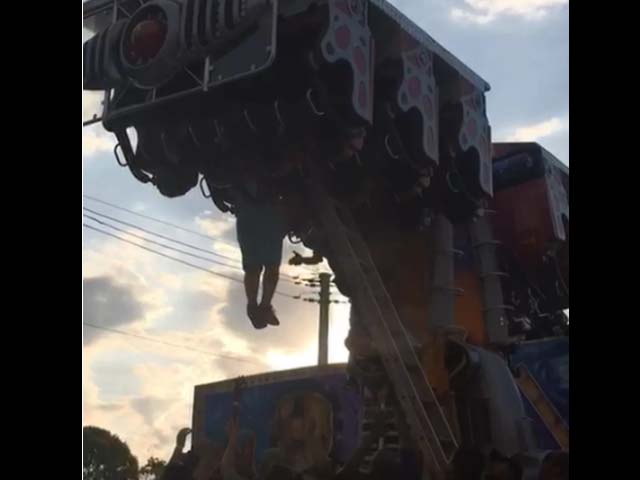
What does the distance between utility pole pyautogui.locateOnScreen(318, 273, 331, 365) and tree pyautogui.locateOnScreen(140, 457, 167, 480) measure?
0.97 metres

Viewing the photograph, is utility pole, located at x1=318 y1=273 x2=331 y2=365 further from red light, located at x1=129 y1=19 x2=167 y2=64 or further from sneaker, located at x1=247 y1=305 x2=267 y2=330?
red light, located at x1=129 y1=19 x2=167 y2=64

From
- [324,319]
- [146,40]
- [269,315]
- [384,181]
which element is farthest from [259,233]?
[146,40]

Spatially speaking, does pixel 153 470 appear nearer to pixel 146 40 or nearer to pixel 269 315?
pixel 269 315

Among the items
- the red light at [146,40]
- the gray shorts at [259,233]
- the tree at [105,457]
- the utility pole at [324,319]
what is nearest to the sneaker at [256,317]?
the gray shorts at [259,233]

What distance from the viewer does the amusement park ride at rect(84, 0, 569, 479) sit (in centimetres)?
392

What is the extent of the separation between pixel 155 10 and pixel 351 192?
1376mm

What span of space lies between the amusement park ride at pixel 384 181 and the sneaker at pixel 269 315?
331mm

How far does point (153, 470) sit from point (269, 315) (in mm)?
1000

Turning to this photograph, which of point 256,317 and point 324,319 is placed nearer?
point 256,317

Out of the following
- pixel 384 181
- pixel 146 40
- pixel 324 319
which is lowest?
pixel 324 319

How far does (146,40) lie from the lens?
4285 mm

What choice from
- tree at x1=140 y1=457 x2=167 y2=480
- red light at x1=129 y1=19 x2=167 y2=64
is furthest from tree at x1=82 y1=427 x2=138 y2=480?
red light at x1=129 y1=19 x2=167 y2=64
